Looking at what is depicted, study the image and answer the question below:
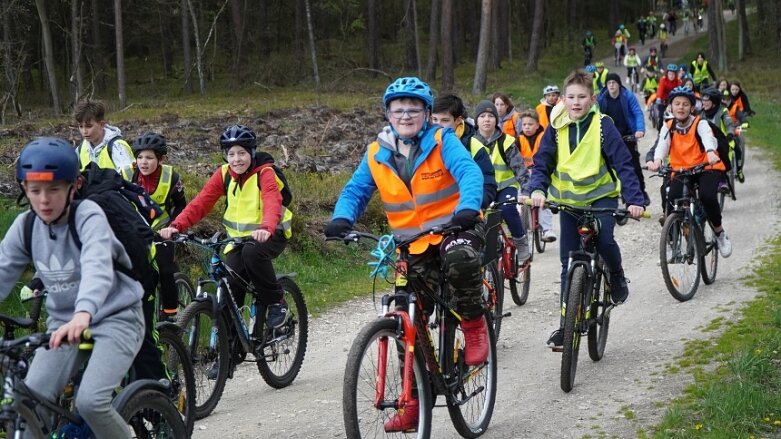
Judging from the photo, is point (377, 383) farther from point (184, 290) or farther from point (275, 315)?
point (184, 290)

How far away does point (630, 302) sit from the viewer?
10391mm

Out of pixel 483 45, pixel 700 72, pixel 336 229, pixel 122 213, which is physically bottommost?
pixel 336 229

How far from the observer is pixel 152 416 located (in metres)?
4.87

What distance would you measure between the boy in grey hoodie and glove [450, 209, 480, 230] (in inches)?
69.9

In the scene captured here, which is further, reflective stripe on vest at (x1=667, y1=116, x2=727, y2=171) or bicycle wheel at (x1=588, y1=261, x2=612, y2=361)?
reflective stripe on vest at (x1=667, y1=116, x2=727, y2=171)

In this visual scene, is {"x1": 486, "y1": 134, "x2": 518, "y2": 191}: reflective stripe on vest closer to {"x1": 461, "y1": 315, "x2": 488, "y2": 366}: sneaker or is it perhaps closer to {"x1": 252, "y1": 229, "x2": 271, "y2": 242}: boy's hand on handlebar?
{"x1": 252, "y1": 229, "x2": 271, "y2": 242}: boy's hand on handlebar

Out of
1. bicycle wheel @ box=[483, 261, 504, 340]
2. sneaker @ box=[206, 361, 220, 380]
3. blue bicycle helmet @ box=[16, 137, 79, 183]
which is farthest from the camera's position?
bicycle wheel @ box=[483, 261, 504, 340]

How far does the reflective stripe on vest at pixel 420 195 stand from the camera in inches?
233

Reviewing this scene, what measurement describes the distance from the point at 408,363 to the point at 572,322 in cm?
220

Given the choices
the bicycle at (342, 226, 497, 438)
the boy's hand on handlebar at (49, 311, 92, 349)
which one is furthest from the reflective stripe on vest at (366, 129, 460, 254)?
the boy's hand on handlebar at (49, 311, 92, 349)

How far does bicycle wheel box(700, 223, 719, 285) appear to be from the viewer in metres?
10.7

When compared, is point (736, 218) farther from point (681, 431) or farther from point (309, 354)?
point (681, 431)

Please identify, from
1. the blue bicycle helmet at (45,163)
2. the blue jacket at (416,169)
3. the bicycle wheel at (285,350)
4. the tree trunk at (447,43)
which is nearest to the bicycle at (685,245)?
the bicycle wheel at (285,350)

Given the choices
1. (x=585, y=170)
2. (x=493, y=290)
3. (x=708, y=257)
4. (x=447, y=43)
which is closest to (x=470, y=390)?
(x=493, y=290)
